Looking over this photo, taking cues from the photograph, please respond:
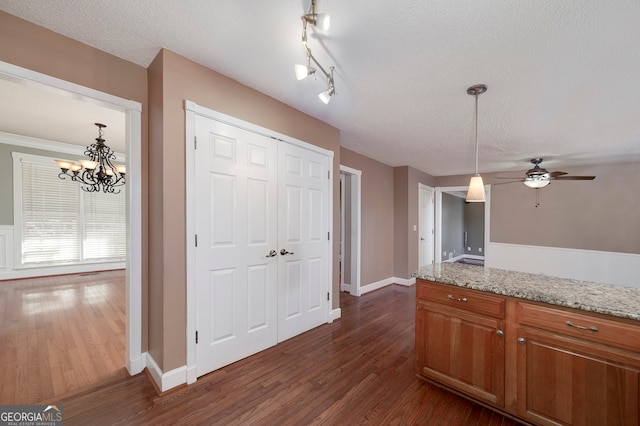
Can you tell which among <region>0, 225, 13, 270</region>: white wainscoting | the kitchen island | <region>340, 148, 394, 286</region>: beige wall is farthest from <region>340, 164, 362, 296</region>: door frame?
<region>0, 225, 13, 270</region>: white wainscoting

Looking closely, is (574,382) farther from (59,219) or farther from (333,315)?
(59,219)

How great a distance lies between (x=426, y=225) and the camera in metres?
6.04

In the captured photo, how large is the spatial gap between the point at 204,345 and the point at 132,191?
4.58ft

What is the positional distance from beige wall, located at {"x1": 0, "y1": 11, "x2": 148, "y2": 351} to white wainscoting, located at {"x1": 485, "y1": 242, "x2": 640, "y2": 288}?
666cm

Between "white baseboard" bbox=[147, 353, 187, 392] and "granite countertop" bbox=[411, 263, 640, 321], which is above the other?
"granite countertop" bbox=[411, 263, 640, 321]

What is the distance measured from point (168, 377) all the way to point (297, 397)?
0.98 meters

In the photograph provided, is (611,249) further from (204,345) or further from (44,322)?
(44,322)

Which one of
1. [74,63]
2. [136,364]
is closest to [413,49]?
[74,63]

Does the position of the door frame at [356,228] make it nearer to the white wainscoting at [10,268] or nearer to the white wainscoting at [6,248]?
the white wainscoting at [10,268]

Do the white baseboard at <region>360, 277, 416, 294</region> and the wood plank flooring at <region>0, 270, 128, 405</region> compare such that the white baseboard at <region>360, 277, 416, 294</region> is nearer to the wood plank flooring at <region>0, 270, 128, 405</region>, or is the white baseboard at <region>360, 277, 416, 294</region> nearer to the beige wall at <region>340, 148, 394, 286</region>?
the beige wall at <region>340, 148, 394, 286</region>

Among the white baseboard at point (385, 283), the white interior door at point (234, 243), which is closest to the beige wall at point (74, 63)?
the white interior door at point (234, 243)

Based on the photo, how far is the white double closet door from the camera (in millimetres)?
2128

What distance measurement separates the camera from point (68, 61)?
1817 millimetres

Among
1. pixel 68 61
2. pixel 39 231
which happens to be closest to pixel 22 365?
pixel 68 61
